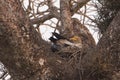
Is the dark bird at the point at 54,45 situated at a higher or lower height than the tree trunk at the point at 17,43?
lower

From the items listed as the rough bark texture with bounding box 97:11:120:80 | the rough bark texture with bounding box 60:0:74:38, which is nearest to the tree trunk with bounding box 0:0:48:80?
the rough bark texture with bounding box 97:11:120:80

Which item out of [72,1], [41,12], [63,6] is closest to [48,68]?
[63,6]

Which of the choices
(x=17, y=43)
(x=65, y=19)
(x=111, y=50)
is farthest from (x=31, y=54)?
(x=65, y=19)

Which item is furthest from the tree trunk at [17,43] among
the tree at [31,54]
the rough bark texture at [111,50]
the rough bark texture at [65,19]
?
the rough bark texture at [65,19]

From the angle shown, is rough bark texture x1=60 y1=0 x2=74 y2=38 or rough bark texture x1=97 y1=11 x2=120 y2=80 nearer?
rough bark texture x1=97 y1=11 x2=120 y2=80

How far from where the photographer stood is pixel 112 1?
2.76m

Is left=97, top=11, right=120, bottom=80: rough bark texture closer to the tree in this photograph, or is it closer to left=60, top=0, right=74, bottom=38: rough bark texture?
the tree

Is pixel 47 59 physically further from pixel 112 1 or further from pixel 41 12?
pixel 41 12

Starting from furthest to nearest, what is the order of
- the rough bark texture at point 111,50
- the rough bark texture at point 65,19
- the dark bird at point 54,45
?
the rough bark texture at point 65,19 < the dark bird at point 54,45 < the rough bark texture at point 111,50

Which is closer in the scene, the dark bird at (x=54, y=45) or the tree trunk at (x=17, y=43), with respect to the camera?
the tree trunk at (x=17, y=43)

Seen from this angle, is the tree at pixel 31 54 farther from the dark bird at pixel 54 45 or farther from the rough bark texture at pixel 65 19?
the rough bark texture at pixel 65 19

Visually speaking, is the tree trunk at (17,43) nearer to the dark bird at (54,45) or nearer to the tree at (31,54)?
the tree at (31,54)

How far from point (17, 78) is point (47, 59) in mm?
232

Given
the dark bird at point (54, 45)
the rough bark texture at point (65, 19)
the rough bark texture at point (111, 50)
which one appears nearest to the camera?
the rough bark texture at point (111, 50)
